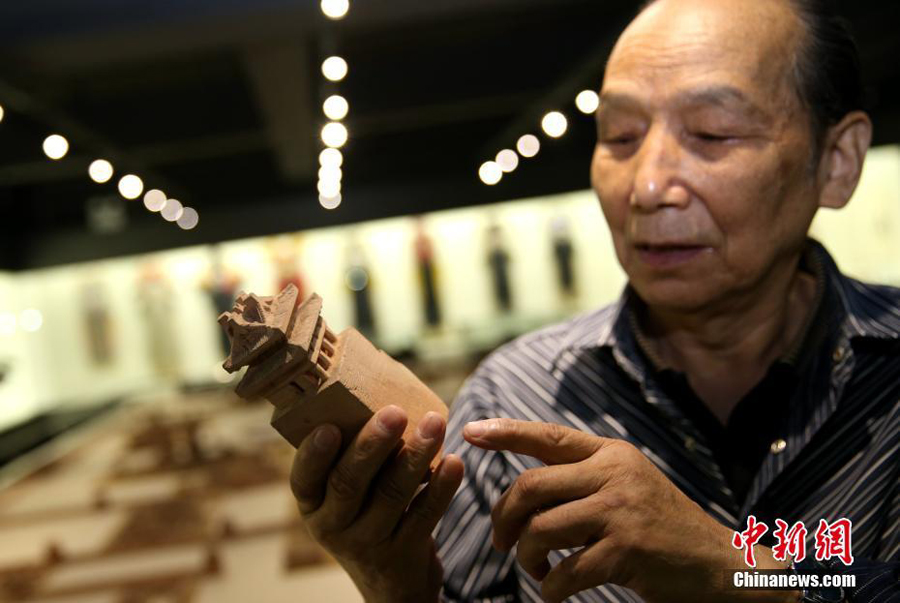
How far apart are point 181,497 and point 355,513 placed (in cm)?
462

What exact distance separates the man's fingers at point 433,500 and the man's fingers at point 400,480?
2 centimetres

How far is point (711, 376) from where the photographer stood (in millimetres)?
1469

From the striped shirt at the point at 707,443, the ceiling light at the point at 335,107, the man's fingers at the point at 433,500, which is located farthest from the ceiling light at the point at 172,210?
the man's fingers at the point at 433,500

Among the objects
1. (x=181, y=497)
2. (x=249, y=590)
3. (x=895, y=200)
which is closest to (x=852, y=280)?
(x=249, y=590)

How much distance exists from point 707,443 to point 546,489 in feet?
1.58

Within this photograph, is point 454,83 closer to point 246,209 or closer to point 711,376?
point 246,209

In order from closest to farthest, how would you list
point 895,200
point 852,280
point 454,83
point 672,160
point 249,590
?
point 672,160, point 852,280, point 249,590, point 454,83, point 895,200

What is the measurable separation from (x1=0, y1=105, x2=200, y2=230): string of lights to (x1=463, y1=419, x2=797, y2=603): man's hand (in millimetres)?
4713

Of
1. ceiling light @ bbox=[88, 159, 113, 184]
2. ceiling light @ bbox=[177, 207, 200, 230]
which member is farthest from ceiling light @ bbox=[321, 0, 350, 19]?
ceiling light @ bbox=[177, 207, 200, 230]

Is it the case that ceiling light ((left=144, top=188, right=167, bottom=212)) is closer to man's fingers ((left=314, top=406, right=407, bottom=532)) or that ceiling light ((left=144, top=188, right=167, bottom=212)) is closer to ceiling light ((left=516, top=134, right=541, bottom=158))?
ceiling light ((left=516, top=134, right=541, bottom=158))

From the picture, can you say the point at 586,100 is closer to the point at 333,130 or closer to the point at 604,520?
the point at 333,130

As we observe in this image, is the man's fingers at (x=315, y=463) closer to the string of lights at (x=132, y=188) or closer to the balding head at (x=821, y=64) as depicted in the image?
the balding head at (x=821, y=64)

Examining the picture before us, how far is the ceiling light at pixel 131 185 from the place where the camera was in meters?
6.98

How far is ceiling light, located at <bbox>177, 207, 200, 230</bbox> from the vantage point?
9.28m
